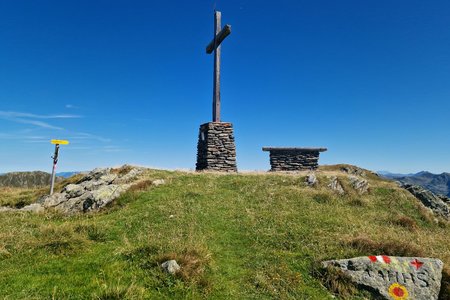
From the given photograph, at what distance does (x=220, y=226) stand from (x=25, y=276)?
7.25 metres

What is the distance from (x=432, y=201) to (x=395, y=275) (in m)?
15.8

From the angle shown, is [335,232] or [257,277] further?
[335,232]

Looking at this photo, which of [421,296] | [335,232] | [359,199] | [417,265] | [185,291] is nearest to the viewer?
[185,291]

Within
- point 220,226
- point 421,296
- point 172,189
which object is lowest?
point 421,296

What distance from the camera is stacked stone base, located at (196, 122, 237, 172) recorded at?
1064 inches

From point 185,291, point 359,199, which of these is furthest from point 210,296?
point 359,199

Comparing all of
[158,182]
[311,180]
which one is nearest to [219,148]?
[158,182]

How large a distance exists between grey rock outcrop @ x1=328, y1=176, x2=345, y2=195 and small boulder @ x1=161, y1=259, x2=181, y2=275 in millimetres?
15104

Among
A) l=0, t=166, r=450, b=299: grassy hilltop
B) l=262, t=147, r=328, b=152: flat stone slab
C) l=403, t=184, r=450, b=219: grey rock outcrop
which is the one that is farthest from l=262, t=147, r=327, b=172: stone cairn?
l=0, t=166, r=450, b=299: grassy hilltop

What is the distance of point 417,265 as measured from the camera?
9633mm

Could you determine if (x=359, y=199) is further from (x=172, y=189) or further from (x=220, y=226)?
(x=172, y=189)

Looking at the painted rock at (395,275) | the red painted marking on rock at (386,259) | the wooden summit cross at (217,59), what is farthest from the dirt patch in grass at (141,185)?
the red painted marking on rock at (386,259)

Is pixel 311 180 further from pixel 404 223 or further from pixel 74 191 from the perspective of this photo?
pixel 74 191

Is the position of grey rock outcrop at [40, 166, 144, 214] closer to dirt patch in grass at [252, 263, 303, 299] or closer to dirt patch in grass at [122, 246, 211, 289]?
dirt patch in grass at [122, 246, 211, 289]
